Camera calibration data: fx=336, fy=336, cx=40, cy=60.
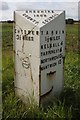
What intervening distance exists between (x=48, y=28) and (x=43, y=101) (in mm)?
1013

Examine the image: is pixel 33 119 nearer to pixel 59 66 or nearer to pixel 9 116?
pixel 9 116

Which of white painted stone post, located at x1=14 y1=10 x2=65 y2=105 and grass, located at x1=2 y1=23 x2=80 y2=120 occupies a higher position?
white painted stone post, located at x1=14 y1=10 x2=65 y2=105

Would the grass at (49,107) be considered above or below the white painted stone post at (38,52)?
below

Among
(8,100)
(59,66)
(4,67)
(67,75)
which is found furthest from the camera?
(4,67)

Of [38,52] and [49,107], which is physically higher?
[38,52]

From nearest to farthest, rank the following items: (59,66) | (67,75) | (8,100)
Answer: (8,100) < (59,66) < (67,75)

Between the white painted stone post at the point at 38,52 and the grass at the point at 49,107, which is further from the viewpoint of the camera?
the white painted stone post at the point at 38,52

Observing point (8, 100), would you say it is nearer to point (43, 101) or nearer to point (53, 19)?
point (43, 101)

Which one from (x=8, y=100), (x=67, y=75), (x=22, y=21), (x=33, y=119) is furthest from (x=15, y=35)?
(x=67, y=75)

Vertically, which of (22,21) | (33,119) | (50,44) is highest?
(22,21)

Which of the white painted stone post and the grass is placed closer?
the grass

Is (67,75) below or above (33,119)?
above

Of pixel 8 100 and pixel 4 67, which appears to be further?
pixel 4 67

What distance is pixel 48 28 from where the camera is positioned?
4625 mm
